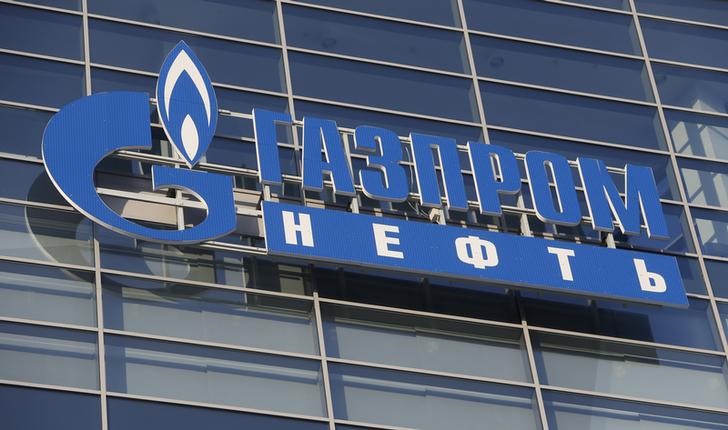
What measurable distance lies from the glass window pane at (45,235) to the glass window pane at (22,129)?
119 cm

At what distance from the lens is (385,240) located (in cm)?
2736

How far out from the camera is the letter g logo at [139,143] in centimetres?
2639

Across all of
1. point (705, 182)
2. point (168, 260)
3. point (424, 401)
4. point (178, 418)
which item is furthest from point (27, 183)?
point (705, 182)

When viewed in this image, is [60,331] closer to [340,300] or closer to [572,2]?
[340,300]

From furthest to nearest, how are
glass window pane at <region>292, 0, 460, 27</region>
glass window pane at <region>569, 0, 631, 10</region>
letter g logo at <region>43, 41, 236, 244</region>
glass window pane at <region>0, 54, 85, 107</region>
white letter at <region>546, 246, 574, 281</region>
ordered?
glass window pane at <region>569, 0, 631, 10</region> → glass window pane at <region>292, 0, 460, 27</region> → glass window pane at <region>0, 54, 85, 107</region> → white letter at <region>546, 246, 574, 281</region> → letter g logo at <region>43, 41, 236, 244</region>

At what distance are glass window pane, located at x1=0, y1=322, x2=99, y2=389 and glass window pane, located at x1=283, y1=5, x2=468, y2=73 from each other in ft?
26.6

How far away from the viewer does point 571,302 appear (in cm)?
2869

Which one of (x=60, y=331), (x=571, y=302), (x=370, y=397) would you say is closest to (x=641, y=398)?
(x=571, y=302)

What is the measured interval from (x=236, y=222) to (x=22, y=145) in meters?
3.76

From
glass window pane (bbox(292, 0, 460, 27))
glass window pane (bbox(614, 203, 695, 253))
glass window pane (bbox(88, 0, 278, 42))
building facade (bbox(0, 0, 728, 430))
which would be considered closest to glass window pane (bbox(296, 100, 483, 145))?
building facade (bbox(0, 0, 728, 430))

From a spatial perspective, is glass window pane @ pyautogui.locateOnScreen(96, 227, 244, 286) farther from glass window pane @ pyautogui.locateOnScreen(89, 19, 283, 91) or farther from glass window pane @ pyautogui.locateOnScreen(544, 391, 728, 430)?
glass window pane @ pyautogui.locateOnScreen(544, 391, 728, 430)

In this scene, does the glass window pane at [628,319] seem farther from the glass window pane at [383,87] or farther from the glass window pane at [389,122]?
the glass window pane at [383,87]

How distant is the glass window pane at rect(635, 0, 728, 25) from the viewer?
35062mm

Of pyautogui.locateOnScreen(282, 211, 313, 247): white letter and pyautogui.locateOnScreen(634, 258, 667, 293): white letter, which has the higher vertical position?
pyautogui.locateOnScreen(282, 211, 313, 247): white letter
